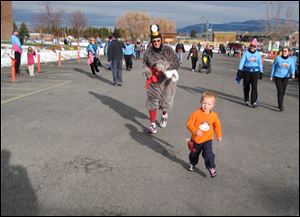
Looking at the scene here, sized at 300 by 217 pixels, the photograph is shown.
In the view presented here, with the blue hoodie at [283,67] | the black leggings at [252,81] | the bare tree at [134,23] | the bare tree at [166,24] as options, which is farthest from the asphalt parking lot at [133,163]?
the bare tree at [166,24]

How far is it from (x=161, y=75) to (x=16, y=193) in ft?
11.5

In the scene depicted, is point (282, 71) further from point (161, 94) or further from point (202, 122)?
point (202, 122)

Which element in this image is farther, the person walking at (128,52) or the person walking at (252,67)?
the person walking at (128,52)

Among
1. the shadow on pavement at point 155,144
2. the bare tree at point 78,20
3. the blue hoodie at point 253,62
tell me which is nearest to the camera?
the shadow on pavement at point 155,144

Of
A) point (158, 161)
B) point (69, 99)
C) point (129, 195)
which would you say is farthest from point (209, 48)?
point (129, 195)

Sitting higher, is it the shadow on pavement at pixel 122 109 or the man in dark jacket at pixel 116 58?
the man in dark jacket at pixel 116 58

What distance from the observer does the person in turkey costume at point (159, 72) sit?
6492mm

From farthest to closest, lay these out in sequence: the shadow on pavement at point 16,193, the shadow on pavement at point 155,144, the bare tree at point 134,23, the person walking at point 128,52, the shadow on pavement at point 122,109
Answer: the bare tree at point 134,23 < the person walking at point 128,52 < the shadow on pavement at point 122,109 < the shadow on pavement at point 155,144 < the shadow on pavement at point 16,193

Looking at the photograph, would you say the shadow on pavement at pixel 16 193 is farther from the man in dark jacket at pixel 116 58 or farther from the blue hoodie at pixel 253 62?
the man in dark jacket at pixel 116 58

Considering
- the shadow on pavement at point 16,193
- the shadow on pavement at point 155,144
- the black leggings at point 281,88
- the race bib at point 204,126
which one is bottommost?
the shadow on pavement at point 155,144

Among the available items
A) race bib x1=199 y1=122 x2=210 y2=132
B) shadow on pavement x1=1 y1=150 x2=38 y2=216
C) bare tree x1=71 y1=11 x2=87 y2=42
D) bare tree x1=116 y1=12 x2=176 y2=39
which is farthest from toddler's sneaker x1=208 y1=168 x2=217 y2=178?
bare tree x1=116 y1=12 x2=176 y2=39

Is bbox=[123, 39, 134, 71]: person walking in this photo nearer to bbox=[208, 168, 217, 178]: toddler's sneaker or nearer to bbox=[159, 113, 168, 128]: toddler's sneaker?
bbox=[159, 113, 168, 128]: toddler's sneaker

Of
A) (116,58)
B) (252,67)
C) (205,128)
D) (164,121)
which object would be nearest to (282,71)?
(252,67)

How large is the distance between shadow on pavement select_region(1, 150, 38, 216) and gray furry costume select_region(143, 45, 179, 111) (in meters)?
2.82
